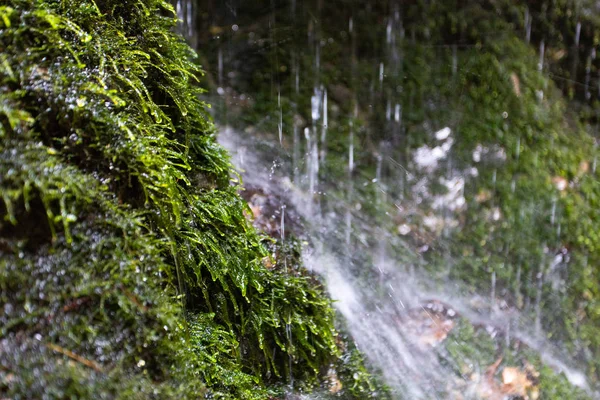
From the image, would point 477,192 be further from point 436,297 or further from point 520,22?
point 520,22

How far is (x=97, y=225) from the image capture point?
1093mm

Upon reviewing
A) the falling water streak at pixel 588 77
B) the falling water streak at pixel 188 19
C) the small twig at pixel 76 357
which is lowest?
the small twig at pixel 76 357

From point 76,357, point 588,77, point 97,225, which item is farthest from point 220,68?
point 588,77

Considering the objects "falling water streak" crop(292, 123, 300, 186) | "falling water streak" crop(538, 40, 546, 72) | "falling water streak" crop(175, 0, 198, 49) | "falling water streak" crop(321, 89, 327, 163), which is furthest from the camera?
"falling water streak" crop(538, 40, 546, 72)

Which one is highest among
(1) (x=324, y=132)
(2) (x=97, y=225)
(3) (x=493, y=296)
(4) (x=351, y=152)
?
(2) (x=97, y=225)

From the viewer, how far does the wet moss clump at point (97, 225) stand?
0.98 meters

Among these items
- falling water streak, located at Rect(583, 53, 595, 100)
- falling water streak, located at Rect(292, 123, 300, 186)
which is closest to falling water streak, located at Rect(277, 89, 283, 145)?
falling water streak, located at Rect(292, 123, 300, 186)

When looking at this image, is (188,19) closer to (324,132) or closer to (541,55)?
(324,132)

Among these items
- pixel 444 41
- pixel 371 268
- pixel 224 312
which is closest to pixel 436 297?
pixel 371 268

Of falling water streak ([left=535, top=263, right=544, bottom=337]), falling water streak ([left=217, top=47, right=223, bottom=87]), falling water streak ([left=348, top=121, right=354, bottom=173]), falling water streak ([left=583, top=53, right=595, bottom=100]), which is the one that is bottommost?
falling water streak ([left=535, top=263, right=544, bottom=337])

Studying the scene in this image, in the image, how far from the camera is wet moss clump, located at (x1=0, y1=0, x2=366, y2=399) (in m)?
0.98

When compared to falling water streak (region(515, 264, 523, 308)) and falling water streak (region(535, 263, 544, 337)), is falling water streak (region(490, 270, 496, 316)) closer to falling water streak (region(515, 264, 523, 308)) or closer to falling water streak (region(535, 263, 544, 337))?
falling water streak (region(515, 264, 523, 308))

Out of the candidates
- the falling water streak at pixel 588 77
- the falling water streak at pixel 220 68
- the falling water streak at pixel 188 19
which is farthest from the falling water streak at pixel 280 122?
the falling water streak at pixel 588 77

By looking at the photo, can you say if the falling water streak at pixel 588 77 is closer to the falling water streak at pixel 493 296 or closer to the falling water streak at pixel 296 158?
the falling water streak at pixel 493 296
